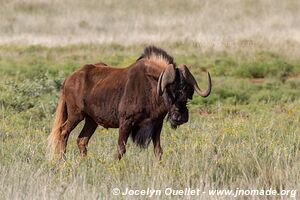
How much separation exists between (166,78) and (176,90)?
0.61 ft

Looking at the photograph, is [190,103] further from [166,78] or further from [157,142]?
[166,78]

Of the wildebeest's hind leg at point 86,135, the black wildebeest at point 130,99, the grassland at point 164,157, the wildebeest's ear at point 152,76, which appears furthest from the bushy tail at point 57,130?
the wildebeest's ear at point 152,76

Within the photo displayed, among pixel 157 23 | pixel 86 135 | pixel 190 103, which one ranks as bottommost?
pixel 190 103

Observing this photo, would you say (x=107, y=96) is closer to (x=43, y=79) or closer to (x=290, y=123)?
(x=290, y=123)

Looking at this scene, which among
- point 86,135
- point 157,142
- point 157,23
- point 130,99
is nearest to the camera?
point 157,142

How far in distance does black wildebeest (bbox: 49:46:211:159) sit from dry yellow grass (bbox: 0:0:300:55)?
13.7 metres

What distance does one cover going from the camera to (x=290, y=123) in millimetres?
10781

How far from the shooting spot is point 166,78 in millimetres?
8234

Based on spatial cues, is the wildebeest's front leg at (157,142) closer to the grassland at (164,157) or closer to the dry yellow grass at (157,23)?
the grassland at (164,157)

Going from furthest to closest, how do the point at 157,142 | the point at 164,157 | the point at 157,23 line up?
the point at 157,23
the point at 157,142
the point at 164,157

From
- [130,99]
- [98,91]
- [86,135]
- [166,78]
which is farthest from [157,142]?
[86,135]

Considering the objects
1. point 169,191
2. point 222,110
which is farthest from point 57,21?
point 169,191

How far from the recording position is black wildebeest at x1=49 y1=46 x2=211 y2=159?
8.29m

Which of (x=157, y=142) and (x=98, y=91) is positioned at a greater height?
(x=98, y=91)
